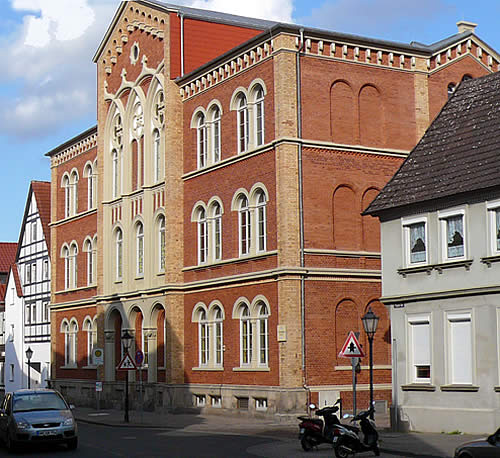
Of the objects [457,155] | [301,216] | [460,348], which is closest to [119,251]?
[301,216]

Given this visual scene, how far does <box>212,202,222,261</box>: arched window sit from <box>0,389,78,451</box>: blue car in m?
14.4

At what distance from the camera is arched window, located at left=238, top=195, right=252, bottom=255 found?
37.1m

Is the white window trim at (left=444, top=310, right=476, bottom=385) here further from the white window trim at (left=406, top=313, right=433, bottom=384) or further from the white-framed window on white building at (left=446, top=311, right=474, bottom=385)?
the white window trim at (left=406, top=313, right=433, bottom=384)

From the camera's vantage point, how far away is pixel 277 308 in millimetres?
34562

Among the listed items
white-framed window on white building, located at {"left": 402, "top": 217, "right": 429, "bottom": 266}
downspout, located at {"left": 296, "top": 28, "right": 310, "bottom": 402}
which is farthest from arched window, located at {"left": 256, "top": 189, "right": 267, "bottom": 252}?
white-framed window on white building, located at {"left": 402, "top": 217, "right": 429, "bottom": 266}

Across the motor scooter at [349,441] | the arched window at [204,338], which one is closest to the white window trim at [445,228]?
the motor scooter at [349,441]

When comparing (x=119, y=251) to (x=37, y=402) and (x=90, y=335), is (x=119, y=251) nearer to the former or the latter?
(x=90, y=335)

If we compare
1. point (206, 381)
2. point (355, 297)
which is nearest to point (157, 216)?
point (206, 381)

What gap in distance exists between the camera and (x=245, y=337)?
3703 cm

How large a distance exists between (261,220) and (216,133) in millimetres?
5194

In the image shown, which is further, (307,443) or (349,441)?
(307,443)

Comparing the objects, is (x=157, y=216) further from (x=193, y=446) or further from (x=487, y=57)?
(x=193, y=446)

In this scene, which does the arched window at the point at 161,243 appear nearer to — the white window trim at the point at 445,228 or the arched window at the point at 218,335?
the arched window at the point at 218,335

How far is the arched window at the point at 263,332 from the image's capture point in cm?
3550
